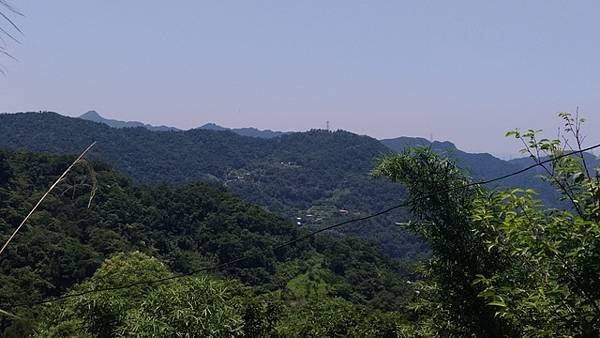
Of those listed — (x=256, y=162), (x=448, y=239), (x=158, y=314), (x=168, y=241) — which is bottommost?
(x=168, y=241)

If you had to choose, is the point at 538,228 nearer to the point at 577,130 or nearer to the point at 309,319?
the point at 577,130

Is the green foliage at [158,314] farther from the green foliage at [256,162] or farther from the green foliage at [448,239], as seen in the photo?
the green foliage at [256,162]

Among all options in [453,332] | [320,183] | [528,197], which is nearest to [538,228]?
[528,197]

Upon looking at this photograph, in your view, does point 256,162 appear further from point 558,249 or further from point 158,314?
point 558,249

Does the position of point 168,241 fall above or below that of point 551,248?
below

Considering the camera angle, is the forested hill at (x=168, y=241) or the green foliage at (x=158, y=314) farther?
the forested hill at (x=168, y=241)

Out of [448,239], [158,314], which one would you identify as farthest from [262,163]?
[448,239]

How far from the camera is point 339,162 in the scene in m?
163

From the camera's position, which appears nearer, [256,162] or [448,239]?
[448,239]

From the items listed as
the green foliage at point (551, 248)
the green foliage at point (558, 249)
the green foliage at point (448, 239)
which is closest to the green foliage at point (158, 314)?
the green foliage at point (448, 239)

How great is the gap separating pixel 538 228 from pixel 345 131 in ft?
598

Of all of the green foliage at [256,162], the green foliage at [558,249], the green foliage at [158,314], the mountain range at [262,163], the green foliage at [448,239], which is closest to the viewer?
the green foliage at [558,249]

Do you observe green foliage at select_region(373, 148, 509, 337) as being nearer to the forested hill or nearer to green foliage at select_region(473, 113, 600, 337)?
green foliage at select_region(473, 113, 600, 337)

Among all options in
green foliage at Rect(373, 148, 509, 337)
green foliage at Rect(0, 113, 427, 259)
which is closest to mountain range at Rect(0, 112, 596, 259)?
green foliage at Rect(0, 113, 427, 259)
